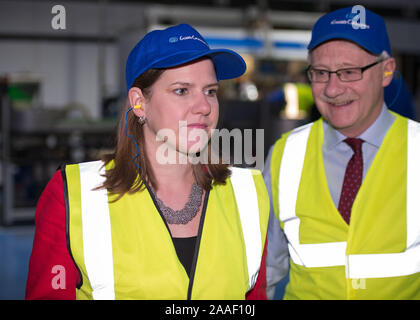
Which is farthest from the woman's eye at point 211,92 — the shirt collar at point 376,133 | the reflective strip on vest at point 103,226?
the shirt collar at point 376,133

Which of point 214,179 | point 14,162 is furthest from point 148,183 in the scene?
point 14,162

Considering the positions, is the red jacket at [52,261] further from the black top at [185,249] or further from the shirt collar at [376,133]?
the shirt collar at [376,133]

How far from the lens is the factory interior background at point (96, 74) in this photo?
192 inches

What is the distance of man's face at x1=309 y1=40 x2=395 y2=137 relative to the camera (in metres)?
1.47

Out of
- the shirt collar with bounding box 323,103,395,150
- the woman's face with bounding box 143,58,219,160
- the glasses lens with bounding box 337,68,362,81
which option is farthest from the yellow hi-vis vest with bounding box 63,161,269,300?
the glasses lens with bounding box 337,68,362,81

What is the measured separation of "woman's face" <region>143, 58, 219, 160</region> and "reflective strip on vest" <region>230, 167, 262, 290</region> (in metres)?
0.25

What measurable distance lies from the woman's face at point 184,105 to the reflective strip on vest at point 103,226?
252mm

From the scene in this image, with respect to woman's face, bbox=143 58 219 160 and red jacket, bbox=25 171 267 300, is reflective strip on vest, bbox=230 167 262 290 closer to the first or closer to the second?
woman's face, bbox=143 58 219 160

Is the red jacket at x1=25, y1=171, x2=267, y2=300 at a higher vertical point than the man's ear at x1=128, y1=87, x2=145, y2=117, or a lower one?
lower

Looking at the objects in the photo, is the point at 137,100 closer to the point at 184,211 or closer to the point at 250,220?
the point at 184,211

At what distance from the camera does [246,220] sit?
4.53 ft
